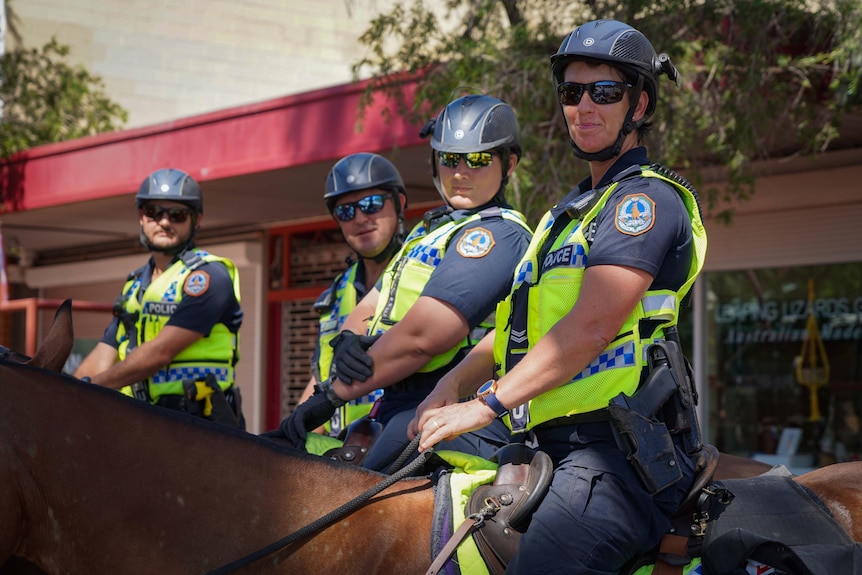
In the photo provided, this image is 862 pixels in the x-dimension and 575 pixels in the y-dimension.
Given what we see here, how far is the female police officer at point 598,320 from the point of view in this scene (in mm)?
2877

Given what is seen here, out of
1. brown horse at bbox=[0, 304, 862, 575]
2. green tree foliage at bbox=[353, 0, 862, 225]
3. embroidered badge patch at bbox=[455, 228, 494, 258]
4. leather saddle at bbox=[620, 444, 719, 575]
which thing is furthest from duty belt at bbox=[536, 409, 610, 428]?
green tree foliage at bbox=[353, 0, 862, 225]

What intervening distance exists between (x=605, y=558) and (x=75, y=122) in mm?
15777

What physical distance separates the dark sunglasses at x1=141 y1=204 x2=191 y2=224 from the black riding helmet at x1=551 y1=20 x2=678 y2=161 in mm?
3605

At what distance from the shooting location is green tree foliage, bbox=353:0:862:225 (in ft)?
26.7

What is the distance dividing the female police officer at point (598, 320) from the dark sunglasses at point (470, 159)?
1040 millimetres

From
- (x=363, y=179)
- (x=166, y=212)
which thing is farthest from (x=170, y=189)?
(x=363, y=179)

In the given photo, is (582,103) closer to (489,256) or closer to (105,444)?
(489,256)

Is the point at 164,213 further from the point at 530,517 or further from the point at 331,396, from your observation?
the point at 530,517

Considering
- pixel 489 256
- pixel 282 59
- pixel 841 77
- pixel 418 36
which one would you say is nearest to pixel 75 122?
pixel 282 59

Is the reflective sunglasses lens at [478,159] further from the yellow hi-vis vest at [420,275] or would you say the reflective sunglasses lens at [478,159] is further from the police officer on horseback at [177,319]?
the police officer on horseback at [177,319]

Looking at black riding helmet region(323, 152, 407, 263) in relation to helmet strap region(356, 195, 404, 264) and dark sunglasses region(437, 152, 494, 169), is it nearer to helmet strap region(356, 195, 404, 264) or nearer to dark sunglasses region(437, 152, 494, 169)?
helmet strap region(356, 195, 404, 264)

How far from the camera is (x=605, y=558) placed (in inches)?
113

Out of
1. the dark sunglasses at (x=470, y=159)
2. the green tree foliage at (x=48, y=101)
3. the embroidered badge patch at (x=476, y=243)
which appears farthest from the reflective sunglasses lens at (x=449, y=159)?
the green tree foliage at (x=48, y=101)

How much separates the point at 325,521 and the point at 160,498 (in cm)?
46
